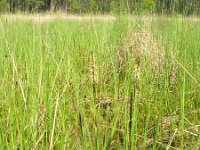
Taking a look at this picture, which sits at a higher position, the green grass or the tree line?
the tree line

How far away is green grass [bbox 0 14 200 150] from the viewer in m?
0.70

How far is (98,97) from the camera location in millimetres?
1252

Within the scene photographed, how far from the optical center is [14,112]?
2.53ft

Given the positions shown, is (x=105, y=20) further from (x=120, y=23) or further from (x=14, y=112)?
(x=14, y=112)

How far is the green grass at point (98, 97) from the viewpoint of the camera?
70 centimetres

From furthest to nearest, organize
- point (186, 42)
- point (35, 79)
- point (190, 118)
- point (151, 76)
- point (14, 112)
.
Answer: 1. point (186, 42)
2. point (151, 76)
3. point (190, 118)
4. point (35, 79)
5. point (14, 112)

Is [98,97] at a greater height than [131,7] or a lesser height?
lesser

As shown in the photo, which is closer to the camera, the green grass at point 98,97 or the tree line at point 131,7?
the green grass at point 98,97

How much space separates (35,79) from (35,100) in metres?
0.14

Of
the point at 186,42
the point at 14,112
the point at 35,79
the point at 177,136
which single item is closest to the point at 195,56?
the point at 186,42

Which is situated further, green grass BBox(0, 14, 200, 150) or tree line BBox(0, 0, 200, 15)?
tree line BBox(0, 0, 200, 15)

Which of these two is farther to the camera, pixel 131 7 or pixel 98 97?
pixel 131 7

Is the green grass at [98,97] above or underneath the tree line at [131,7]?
underneath

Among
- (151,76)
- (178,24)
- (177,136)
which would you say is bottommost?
(177,136)
